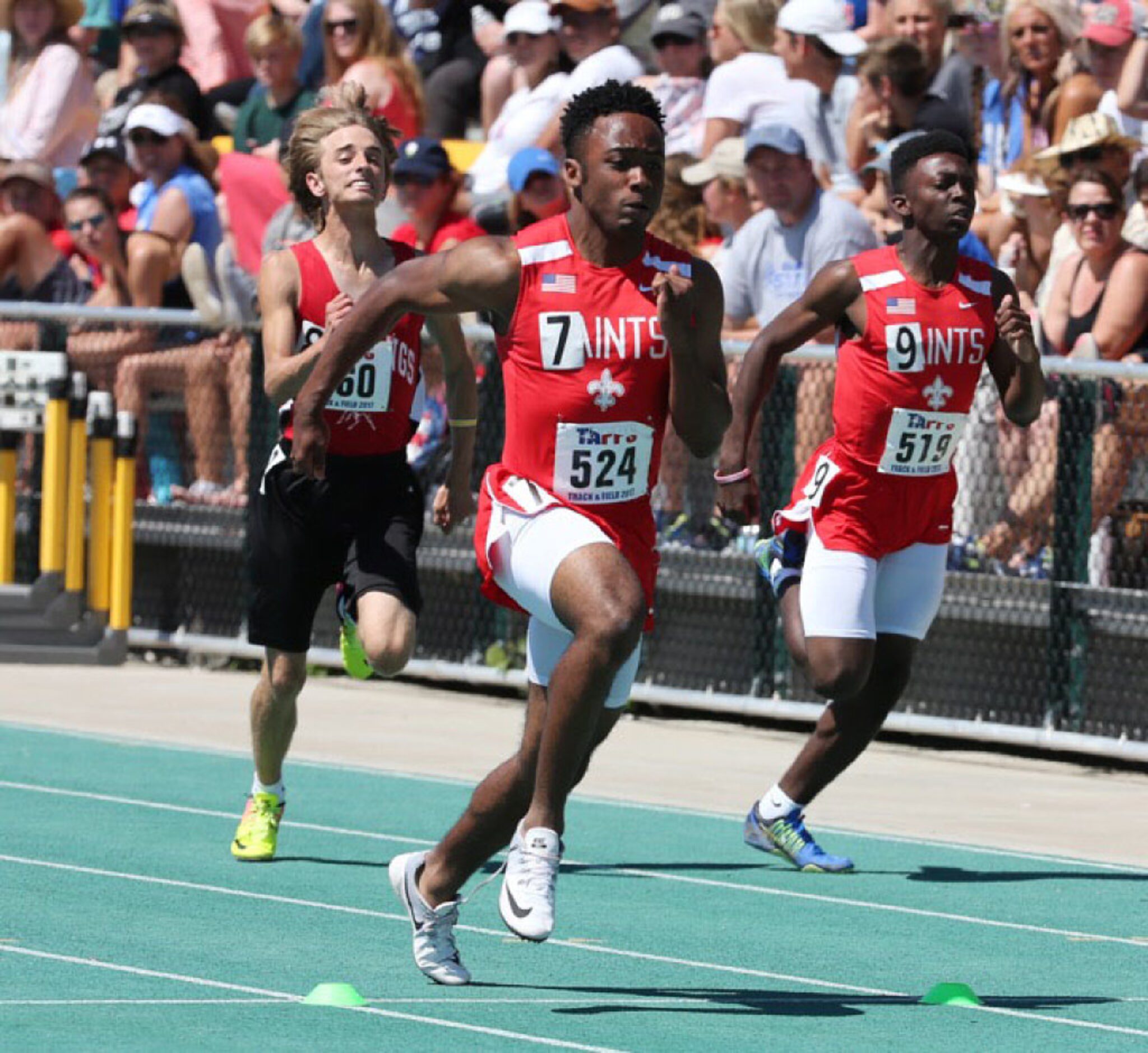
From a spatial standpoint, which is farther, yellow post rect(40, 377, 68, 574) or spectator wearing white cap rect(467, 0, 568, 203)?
spectator wearing white cap rect(467, 0, 568, 203)

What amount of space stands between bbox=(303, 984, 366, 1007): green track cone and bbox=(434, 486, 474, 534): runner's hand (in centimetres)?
244

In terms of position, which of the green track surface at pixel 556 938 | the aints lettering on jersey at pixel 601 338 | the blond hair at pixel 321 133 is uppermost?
the blond hair at pixel 321 133

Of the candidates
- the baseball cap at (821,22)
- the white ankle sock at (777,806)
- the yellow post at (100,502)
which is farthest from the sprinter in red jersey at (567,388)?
the yellow post at (100,502)

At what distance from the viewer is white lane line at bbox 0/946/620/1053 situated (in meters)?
6.59

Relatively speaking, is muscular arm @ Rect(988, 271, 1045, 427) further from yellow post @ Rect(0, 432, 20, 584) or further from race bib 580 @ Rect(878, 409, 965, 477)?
yellow post @ Rect(0, 432, 20, 584)

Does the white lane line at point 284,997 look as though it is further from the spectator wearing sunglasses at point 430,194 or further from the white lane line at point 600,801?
the spectator wearing sunglasses at point 430,194

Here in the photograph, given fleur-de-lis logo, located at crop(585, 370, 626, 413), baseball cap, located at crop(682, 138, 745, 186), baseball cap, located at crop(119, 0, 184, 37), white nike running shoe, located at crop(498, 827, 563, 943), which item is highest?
baseball cap, located at crop(119, 0, 184, 37)

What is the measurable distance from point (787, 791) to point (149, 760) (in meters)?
3.45

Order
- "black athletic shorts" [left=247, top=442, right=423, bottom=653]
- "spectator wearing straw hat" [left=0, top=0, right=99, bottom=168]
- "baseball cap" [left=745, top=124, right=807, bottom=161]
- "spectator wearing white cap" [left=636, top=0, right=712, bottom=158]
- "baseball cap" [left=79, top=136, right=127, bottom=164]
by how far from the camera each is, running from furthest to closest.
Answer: "spectator wearing straw hat" [left=0, top=0, right=99, bottom=168], "baseball cap" [left=79, top=136, right=127, bottom=164], "spectator wearing white cap" [left=636, top=0, right=712, bottom=158], "baseball cap" [left=745, top=124, right=807, bottom=161], "black athletic shorts" [left=247, top=442, right=423, bottom=653]

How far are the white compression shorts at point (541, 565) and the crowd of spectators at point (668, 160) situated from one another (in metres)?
5.45

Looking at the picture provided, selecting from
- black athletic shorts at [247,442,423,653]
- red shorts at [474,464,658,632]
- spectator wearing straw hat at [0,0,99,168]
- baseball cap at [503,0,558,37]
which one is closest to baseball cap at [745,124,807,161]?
baseball cap at [503,0,558,37]

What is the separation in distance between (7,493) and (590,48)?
4.11 m

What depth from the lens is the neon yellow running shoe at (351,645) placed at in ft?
31.4

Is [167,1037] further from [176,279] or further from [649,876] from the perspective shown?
[176,279]
